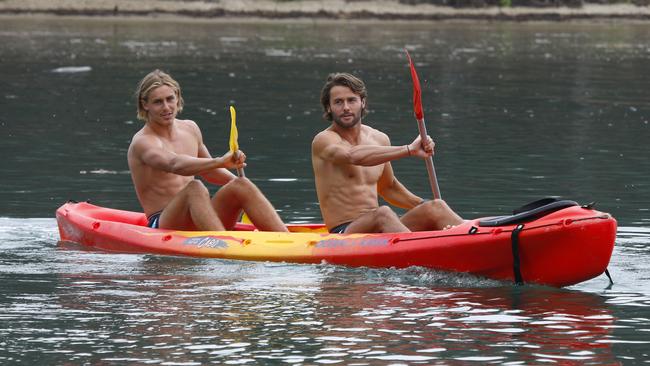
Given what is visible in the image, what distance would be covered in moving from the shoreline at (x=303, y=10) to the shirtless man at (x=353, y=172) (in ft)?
158

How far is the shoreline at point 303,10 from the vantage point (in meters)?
58.7

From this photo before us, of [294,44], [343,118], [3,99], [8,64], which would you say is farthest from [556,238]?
[294,44]

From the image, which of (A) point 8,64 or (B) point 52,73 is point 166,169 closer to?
(B) point 52,73

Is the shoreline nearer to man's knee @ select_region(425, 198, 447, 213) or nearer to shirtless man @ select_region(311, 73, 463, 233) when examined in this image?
shirtless man @ select_region(311, 73, 463, 233)

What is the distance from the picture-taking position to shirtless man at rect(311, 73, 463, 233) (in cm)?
1109

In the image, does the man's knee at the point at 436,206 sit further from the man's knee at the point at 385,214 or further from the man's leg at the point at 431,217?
the man's knee at the point at 385,214

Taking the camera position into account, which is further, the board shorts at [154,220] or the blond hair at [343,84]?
the board shorts at [154,220]

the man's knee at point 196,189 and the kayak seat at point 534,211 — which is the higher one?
the man's knee at point 196,189

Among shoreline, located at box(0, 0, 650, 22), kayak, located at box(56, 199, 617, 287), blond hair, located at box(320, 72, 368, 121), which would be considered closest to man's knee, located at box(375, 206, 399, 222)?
kayak, located at box(56, 199, 617, 287)

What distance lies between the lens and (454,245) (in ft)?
34.8

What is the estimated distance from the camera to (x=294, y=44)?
152 feet

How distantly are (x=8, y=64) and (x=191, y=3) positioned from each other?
28051 mm

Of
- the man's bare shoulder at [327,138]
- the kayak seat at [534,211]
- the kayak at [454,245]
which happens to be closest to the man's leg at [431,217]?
the kayak at [454,245]

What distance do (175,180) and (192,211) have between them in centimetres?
48
